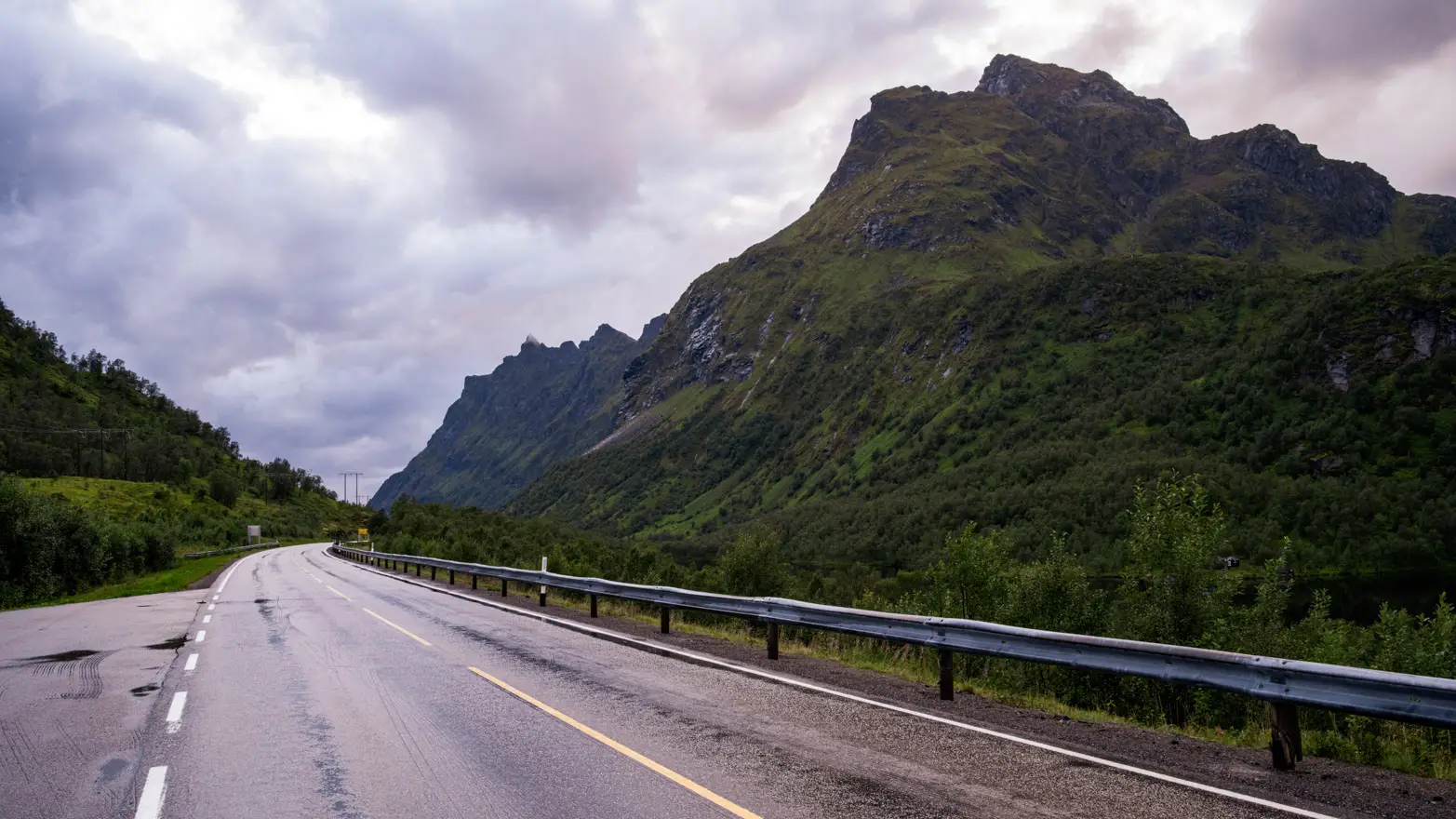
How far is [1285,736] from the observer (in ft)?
22.9

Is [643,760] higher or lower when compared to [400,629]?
higher

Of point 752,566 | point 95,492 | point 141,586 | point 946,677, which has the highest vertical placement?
point 95,492

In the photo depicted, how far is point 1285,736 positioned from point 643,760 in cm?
549

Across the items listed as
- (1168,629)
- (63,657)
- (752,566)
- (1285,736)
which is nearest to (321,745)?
(1285,736)

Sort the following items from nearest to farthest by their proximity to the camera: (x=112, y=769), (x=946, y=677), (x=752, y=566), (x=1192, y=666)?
(x=112, y=769) < (x=1192, y=666) < (x=946, y=677) < (x=752, y=566)

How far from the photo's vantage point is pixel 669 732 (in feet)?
26.1

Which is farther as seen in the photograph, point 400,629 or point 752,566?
point 752,566

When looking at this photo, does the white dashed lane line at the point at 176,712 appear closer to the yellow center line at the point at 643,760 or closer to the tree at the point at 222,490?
the yellow center line at the point at 643,760

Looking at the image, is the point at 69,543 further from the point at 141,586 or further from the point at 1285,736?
the point at 1285,736

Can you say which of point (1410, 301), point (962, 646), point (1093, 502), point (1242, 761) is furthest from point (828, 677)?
point (1410, 301)

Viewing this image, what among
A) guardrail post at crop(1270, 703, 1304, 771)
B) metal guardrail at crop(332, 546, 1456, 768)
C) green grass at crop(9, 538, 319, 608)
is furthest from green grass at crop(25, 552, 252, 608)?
guardrail post at crop(1270, 703, 1304, 771)

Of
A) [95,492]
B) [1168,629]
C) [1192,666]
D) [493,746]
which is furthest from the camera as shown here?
[95,492]

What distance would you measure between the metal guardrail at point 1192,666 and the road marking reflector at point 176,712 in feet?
26.3

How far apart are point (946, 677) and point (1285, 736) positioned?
387cm
